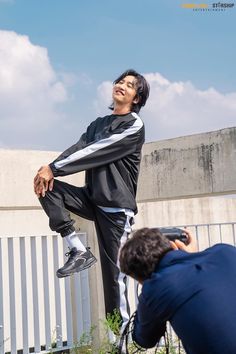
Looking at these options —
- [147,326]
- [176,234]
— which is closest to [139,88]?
[176,234]

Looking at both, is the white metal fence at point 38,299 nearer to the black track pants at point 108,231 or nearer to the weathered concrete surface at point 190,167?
the weathered concrete surface at point 190,167

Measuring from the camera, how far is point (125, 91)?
3.20 m

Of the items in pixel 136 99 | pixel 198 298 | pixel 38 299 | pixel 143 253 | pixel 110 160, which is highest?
pixel 136 99

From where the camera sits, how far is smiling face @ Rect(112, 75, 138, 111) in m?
3.20

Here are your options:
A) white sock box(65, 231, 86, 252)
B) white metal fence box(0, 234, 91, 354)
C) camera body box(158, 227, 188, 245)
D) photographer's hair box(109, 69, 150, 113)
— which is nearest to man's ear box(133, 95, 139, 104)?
photographer's hair box(109, 69, 150, 113)

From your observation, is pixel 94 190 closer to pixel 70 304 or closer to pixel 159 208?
pixel 70 304

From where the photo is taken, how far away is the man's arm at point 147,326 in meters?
1.93

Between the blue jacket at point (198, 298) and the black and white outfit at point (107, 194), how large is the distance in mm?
1181

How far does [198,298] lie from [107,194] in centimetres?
132

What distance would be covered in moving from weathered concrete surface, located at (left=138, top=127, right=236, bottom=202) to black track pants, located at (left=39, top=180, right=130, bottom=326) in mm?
1840

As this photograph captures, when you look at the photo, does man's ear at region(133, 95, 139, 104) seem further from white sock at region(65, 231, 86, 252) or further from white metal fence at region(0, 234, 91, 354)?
white metal fence at region(0, 234, 91, 354)

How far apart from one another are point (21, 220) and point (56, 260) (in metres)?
0.81

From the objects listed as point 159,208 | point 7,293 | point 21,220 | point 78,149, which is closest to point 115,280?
point 78,149

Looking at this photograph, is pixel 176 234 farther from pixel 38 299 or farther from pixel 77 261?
pixel 38 299
